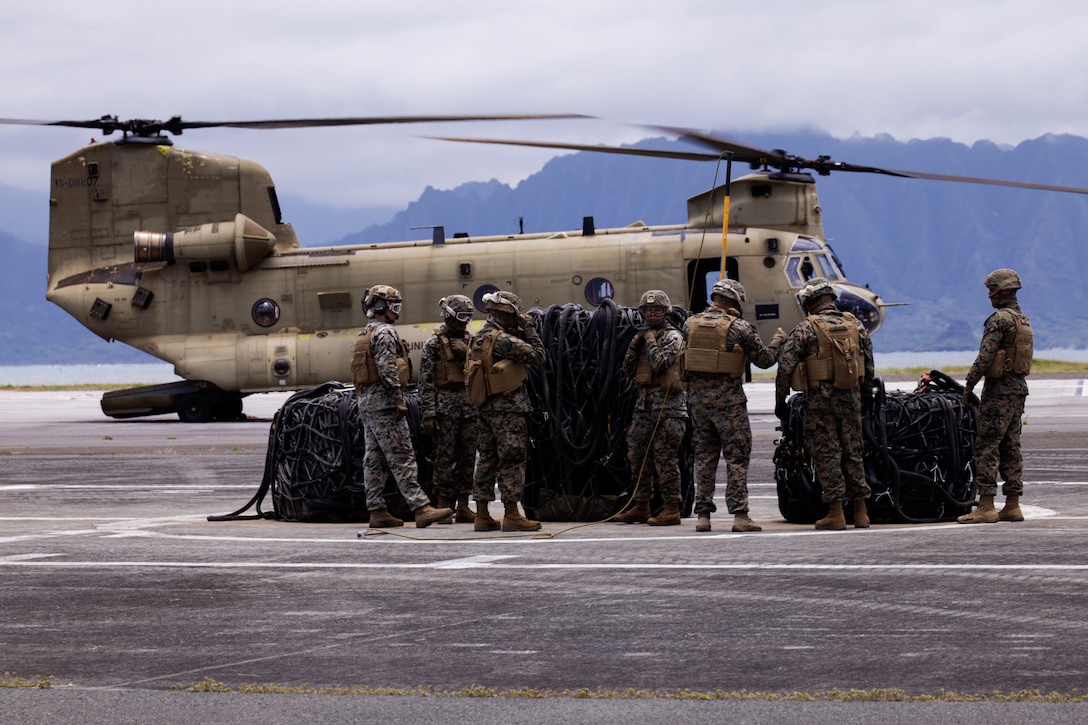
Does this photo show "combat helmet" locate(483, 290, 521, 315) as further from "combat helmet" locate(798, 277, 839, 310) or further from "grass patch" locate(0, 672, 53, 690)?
"grass patch" locate(0, 672, 53, 690)

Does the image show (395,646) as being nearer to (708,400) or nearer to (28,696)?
(28,696)

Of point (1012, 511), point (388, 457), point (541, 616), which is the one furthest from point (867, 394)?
point (541, 616)

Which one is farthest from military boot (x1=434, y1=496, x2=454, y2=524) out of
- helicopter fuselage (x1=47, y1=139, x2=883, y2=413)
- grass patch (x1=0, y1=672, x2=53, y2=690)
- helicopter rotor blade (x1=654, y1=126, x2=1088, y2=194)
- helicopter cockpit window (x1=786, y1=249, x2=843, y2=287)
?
helicopter cockpit window (x1=786, y1=249, x2=843, y2=287)

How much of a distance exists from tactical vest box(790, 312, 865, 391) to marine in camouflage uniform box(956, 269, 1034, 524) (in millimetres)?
1096

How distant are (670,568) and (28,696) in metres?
4.38

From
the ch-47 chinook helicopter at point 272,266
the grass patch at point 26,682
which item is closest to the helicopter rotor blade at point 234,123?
the ch-47 chinook helicopter at point 272,266

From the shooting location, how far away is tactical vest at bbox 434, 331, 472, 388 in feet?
40.0

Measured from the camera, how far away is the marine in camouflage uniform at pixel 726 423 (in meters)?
11.5

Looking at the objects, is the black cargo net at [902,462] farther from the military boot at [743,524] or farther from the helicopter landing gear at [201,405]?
the helicopter landing gear at [201,405]

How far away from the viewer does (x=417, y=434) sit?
1288 centimetres

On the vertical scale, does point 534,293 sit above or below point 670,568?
above

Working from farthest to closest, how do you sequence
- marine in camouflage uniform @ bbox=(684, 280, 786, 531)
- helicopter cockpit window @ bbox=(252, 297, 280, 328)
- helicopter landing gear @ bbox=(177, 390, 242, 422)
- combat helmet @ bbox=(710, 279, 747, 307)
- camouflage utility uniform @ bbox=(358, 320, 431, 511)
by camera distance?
helicopter landing gear @ bbox=(177, 390, 242, 422) → helicopter cockpit window @ bbox=(252, 297, 280, 328) → camouflage utility uniform @ bbox=(358, 320, 431, 511) → combat helmet @ bbox=(710, 279, 747, 307) → marine in camouflage uniform @ bbox=(684, 280, 786, 531)

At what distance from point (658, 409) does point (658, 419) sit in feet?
0.29

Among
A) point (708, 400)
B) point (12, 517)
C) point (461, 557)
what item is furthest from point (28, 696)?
point (12, 517)
